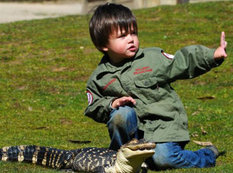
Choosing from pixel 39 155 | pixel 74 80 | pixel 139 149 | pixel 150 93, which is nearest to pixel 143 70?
pixel 150 93

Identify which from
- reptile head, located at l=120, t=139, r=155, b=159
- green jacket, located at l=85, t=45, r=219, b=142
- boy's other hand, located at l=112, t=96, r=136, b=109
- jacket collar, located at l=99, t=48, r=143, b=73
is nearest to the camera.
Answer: reptile head, located at l=120, t=139, r=155, b=159

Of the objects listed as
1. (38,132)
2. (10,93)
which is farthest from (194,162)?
(10,93)

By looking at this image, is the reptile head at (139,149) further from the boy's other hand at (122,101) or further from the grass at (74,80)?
the grass at (74,80)

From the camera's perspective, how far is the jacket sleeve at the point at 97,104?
5855mm

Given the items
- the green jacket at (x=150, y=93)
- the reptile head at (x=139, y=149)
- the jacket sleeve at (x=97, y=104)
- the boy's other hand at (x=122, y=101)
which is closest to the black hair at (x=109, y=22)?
the green jacket at (x=150, y=93)

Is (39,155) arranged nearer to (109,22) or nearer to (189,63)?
(109,22)

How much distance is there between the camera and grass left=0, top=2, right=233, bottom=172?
8.42 meters

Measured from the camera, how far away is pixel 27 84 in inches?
512

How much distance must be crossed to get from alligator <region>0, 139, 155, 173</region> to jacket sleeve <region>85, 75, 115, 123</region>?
37 cm

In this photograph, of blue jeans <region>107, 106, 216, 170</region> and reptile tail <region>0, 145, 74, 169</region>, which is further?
reptile tail <region>0, 145, 74, 169</region>

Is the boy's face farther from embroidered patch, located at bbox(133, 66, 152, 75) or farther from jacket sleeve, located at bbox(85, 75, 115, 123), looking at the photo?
jacket sleeve, located at bbox(85, 75, 115, 123)

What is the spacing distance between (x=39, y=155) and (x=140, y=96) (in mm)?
1464

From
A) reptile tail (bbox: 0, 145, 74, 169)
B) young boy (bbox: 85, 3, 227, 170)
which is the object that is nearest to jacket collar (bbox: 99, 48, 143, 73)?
young boy (bbox: 85, 3, 227, 170)

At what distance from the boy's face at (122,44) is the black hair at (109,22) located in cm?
5
